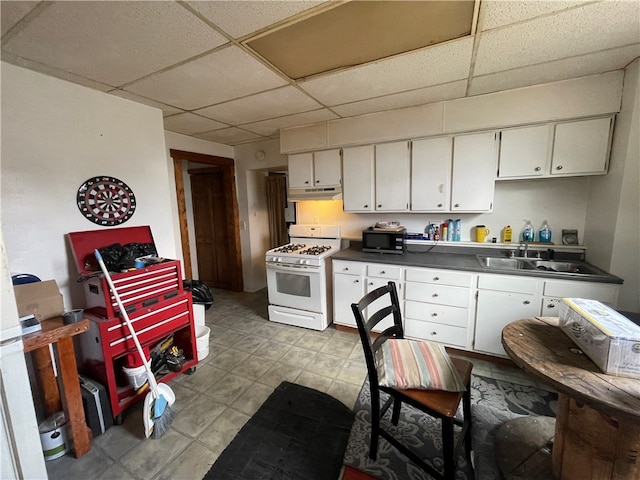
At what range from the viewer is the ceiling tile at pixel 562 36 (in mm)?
1354

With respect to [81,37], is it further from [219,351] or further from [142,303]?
[219,351]

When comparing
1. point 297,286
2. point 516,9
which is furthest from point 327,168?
point 516,9

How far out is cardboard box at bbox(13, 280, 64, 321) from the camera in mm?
1483

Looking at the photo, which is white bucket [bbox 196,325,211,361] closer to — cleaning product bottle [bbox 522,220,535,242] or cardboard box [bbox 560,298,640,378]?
cardboard box [bbox 560,298,640,378]

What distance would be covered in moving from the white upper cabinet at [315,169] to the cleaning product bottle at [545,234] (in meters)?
2.10

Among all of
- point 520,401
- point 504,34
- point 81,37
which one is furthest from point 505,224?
point 81,37

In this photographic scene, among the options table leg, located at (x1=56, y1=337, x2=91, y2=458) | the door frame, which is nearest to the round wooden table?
table leg, located at (x1=56, y1=337, x2=91, y2=458)

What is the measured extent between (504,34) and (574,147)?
4.39ft

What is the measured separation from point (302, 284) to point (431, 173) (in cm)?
187

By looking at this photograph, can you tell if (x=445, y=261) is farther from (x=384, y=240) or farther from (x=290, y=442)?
(x=290, y=442)

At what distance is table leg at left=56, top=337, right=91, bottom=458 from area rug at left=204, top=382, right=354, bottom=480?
82cm

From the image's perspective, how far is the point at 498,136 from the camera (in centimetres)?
242

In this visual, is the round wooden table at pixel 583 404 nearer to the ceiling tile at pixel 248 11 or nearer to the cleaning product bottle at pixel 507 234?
the cleaning product bottle at pixel 507 234

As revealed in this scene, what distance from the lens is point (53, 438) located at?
154cm
